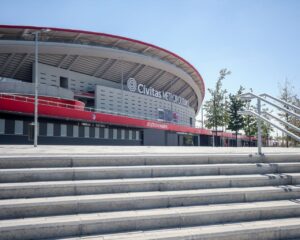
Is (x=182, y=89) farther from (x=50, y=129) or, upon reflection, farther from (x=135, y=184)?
(x=135, y=184)

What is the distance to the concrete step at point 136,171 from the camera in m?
5.12

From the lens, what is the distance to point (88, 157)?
5840 millimetres

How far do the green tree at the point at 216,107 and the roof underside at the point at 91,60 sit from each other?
891 cm

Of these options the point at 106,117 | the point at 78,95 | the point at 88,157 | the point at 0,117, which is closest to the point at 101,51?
the point at 78,95

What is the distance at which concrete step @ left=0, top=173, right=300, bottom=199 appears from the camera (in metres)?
4.71

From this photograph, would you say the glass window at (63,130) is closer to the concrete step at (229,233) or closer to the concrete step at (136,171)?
the concrete step at (136,171)

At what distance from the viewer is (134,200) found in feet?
15.8

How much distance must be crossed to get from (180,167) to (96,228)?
246cm

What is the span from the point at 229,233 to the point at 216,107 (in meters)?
34.5

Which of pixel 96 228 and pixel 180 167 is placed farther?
pixel 180 167

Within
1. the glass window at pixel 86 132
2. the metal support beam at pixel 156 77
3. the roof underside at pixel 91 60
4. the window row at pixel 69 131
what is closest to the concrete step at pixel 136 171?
the window row at pixel 69 131

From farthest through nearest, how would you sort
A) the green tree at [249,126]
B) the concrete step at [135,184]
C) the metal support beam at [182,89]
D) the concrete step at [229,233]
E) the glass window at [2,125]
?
the metal support beam at [182,89]
the green tree at [249,126]
the glass window at [2,125]
the concrete step at [135,184]
the concrete step at [229,233]

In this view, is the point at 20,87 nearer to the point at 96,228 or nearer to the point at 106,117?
the point at 106,117

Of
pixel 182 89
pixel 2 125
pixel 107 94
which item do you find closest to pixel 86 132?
pixel 2 125
